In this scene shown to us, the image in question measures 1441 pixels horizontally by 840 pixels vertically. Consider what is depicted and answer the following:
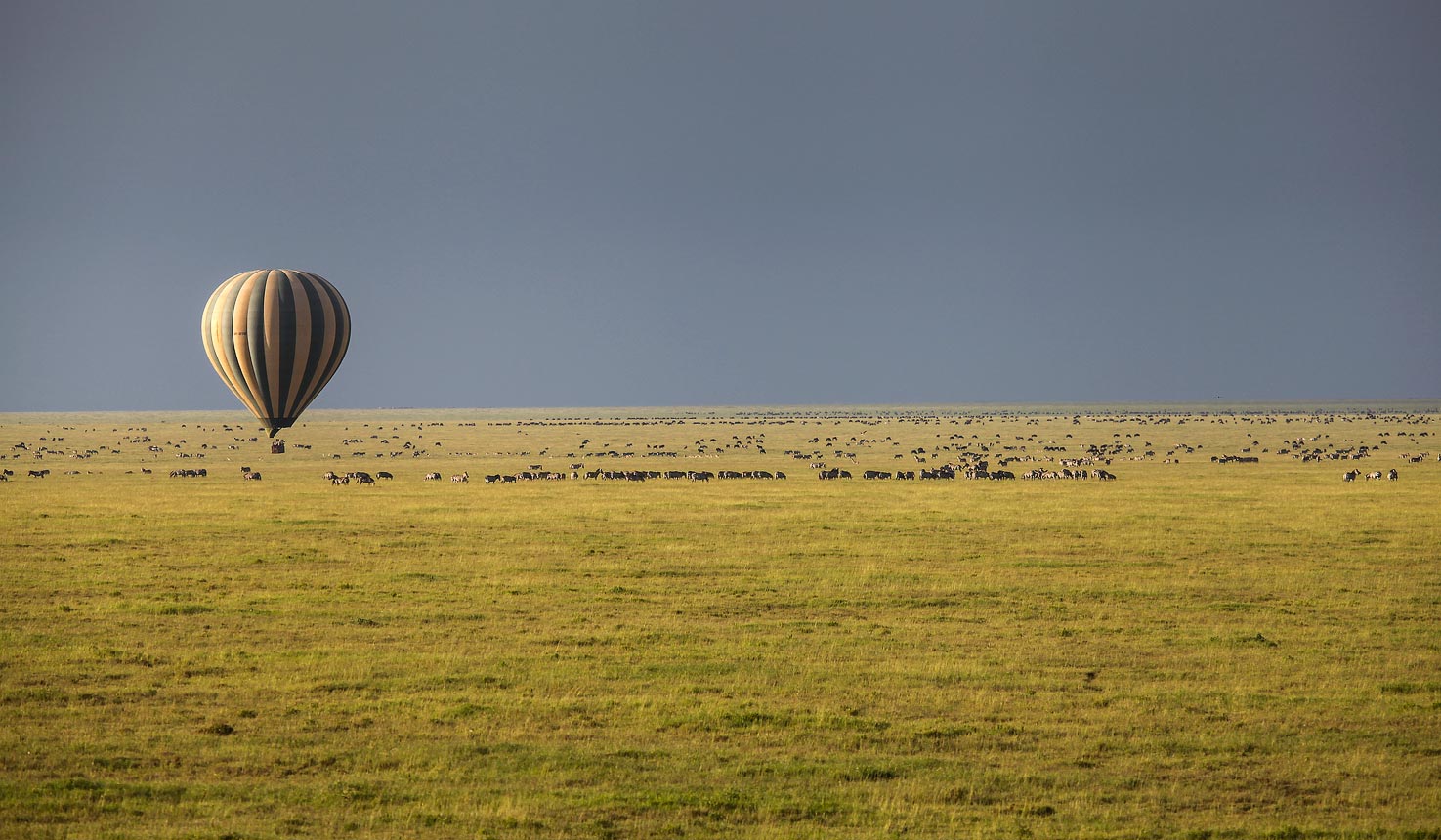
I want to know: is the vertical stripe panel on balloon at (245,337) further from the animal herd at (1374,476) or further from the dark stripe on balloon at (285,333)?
the animal herd at (1374,476)

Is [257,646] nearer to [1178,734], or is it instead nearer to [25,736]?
[25,736]

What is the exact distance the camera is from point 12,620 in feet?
73.8

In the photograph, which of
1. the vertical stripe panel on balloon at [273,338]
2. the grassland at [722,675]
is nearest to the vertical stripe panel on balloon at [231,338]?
the vertical stripe panel on balloon at [273,338]

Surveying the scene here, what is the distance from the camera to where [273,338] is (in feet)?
186

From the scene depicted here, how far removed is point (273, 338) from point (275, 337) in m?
0.15

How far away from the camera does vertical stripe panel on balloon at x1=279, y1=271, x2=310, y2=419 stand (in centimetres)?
5688

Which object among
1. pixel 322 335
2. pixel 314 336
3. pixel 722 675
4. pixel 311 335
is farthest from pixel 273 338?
pixel 722 675

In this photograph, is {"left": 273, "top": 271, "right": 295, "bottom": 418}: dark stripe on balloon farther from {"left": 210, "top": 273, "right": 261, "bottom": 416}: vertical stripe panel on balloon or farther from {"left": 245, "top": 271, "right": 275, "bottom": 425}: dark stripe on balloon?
{"left": 210, "top": 273, "right": 261, "bottom": 416}: vertical stripe panel on balloon

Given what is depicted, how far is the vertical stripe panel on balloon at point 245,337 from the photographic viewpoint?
57250 mm

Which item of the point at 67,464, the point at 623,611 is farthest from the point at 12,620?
the point at 67,464

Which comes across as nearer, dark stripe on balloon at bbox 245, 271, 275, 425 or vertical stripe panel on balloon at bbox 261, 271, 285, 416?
vertical stripe panel on balloon at bbox 261, 271, 285, 416

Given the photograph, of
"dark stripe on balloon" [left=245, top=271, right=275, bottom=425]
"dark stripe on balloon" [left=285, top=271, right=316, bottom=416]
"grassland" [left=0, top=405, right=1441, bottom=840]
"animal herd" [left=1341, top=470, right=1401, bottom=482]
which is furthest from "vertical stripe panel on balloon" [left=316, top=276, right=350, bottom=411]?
"animal herd" [left=1341, top=470, right=1401, bottom=482]

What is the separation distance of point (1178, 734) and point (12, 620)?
1911cm

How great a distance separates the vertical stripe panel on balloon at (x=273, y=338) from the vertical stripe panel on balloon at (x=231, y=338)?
1.37m
